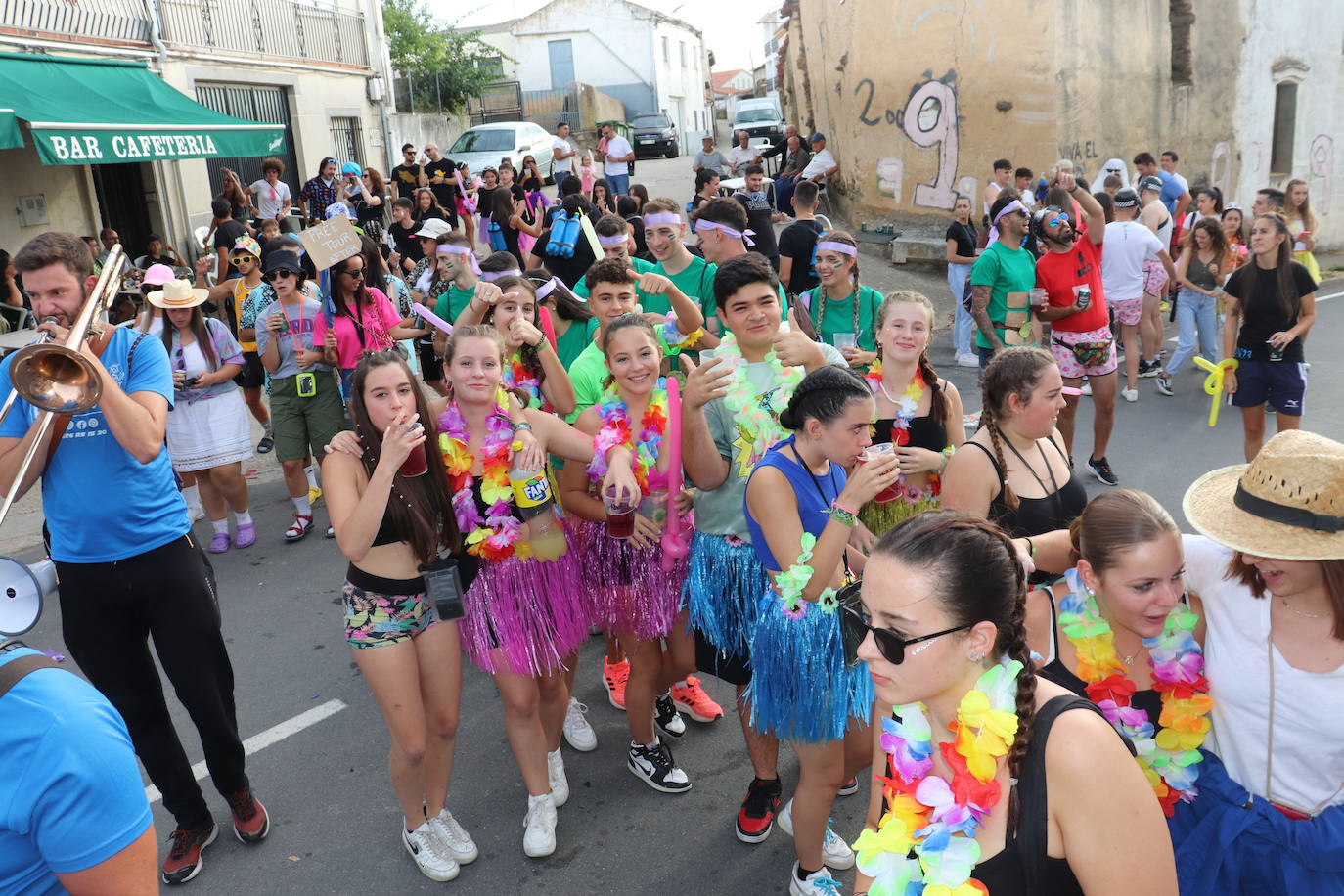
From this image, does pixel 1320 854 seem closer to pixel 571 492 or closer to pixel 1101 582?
pixel 1101 582

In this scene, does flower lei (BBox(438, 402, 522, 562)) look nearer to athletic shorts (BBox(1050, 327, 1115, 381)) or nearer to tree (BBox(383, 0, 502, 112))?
athletic shorts (BBox(1050, 327, 1115, 381))

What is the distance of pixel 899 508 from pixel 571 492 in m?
1.42

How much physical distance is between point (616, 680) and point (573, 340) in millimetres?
1922

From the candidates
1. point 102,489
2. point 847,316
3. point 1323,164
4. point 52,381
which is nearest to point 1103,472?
point 847,316

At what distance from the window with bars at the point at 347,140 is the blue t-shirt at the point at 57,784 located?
67.2 feet

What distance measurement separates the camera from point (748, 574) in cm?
353

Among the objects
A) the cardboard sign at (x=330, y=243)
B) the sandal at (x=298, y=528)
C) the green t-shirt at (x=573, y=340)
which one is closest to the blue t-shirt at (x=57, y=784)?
the green t-shirt at (x=573, y=340)

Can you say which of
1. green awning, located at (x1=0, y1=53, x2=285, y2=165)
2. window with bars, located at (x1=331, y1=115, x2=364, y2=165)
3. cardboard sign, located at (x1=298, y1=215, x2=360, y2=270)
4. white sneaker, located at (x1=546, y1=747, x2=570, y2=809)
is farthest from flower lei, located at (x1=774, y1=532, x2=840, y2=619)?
window with bars, located at (x1=331, y1=115, x2=364, y2=165)

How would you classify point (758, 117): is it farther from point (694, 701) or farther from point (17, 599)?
point (17, 599)

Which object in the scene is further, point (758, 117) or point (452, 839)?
point (758, 117)

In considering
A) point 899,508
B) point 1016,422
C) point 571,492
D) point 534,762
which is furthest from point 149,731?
point 1016,422

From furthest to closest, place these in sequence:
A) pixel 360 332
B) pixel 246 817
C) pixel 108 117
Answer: pixel 108 117 < pixel 360 332 < pixel 246 817

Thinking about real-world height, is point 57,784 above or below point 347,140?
below

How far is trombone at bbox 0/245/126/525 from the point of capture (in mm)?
2881
